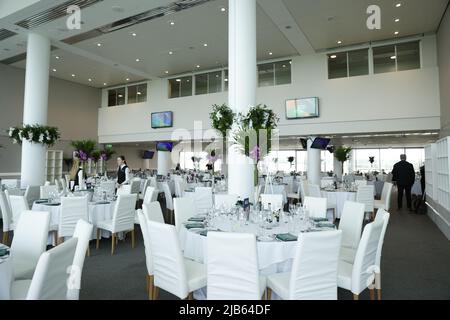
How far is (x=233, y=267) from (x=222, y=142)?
540cm

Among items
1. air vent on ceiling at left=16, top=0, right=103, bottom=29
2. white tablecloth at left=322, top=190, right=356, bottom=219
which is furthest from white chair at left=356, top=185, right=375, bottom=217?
air vent on ceiling at left=16, top=0, right=103, bottom=29

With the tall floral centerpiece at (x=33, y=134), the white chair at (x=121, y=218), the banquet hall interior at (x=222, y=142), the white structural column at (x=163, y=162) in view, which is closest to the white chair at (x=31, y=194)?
the banquet hall interior at (x=222, y=142)

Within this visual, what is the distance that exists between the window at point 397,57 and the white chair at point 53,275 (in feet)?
36.3

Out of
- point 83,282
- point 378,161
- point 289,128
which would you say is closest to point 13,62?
point 289,128

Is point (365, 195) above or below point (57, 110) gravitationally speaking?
below

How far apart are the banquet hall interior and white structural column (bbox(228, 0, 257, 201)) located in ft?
0.09

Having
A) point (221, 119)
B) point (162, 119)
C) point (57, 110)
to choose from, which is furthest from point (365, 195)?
point (57, 110)

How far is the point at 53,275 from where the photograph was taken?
1.80 meters

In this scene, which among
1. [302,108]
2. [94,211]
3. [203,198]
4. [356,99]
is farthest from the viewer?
[302,108]

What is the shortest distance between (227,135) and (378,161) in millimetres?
21150

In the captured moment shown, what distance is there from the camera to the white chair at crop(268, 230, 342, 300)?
7.11 feet

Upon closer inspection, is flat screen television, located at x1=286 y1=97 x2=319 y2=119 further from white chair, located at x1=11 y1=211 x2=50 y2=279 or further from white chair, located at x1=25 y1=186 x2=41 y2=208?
white chair, located at x1=11 y1=211 x2=50 y2=279

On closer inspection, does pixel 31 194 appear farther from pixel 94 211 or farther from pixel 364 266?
pixel 364 266

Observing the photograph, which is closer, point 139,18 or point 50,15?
point 50,15
